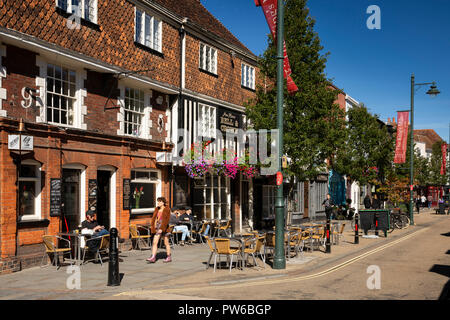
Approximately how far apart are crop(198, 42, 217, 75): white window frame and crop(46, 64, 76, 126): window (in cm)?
686

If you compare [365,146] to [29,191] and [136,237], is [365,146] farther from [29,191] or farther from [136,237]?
[29,191]

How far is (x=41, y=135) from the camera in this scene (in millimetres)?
11367

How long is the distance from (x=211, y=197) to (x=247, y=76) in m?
6.97

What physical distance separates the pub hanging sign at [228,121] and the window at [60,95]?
7.90 meters

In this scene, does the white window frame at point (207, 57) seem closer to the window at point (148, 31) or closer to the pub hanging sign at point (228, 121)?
the pub hanging sign at point (228, 121)

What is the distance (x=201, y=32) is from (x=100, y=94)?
6.49m

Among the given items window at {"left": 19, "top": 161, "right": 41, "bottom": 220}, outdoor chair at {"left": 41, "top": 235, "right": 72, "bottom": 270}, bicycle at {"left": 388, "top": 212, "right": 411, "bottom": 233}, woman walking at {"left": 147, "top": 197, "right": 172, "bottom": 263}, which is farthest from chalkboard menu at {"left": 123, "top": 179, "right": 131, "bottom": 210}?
bicycle at {"left": 388, "top": 212, "right": 411, "bottom": 233}

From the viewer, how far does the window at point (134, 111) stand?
1489 cm

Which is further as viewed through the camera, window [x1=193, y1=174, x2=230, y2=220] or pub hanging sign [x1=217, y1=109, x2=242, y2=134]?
pub hanging sign [x1=217, y1=109, x2=242, y2=134]

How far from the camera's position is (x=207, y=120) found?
18828 mm

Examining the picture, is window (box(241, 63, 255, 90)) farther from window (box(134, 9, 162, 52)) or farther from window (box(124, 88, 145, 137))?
window (box(124, 88, 145, 137))

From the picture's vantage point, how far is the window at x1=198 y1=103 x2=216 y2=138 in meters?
18.3

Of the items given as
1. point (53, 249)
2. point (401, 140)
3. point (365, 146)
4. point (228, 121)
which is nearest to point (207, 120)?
point (228, 121)
